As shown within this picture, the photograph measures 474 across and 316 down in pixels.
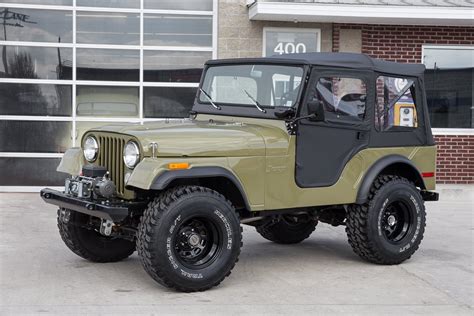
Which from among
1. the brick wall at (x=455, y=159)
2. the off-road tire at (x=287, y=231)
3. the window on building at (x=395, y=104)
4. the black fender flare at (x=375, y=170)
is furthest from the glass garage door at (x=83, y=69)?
the black fender flare at (x=375, y=170)

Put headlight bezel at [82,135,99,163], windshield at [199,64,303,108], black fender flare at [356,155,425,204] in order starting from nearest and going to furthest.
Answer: headlight bezel at [82,135,99,163], windshield at [199,64,303,108], black fender flare at [356,155,425,204]

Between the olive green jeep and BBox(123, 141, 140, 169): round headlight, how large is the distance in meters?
0.01

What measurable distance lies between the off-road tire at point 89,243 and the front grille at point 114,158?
65 cm

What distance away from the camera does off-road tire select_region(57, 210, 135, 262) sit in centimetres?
672

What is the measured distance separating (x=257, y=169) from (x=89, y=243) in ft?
5.89

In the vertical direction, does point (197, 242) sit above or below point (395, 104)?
below

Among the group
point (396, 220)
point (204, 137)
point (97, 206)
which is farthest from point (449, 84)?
point (97, 206)

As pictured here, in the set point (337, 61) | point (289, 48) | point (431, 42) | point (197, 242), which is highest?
point (431, 42)

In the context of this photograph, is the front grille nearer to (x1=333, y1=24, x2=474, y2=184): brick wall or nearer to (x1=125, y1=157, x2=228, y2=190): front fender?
(x1=125, y1=157, x2=228, y2=190): front fender

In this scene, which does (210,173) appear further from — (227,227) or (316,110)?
(316,110)

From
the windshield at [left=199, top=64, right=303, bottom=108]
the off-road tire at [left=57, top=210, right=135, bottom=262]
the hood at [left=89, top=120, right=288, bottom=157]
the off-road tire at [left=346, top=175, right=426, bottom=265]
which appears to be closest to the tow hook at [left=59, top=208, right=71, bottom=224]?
the off-road tire at [left=57, top=210, right=135, bottom=262]

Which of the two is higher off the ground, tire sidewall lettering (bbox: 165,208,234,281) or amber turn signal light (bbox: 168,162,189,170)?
amber turn signal light (bbox: 168,162,189,170)

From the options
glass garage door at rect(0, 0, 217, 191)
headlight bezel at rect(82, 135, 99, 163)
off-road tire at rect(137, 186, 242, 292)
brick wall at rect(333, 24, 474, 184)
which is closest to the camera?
off-road tire at rect(137, 186, 242, 292)

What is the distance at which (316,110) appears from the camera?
6.46 meters
